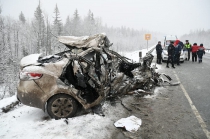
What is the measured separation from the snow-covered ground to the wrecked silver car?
32cm

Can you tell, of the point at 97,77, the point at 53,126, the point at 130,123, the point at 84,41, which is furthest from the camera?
the point at 84,41

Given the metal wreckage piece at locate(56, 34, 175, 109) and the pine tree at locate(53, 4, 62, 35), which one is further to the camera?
the pine tree at locate(53, 4, 62, 35)

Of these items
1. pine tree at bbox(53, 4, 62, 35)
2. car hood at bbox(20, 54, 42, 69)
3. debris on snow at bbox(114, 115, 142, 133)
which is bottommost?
debris on snow at bbox(114, 115, 142, 133)

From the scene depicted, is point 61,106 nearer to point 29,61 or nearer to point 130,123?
point 29,61

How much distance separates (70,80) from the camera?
14.3ft

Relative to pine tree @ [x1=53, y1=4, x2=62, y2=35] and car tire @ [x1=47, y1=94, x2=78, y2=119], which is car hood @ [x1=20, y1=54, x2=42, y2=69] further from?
pine tree @ [x1=53, y1=4, x2=62, y2=35]

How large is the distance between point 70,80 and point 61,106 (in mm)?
703

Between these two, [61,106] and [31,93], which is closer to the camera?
[31,93]

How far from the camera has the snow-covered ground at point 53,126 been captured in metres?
3.41

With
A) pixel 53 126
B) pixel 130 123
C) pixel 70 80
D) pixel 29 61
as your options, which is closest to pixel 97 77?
pixel 70 80

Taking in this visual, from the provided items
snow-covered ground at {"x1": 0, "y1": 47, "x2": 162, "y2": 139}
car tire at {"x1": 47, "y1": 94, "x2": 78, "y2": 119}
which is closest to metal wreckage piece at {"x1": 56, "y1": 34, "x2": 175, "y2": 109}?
car tire at {"x1": 47, "y1": 94, "x2": 78, "y2": 119}

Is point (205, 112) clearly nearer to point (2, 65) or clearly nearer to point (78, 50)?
point (78, 50)

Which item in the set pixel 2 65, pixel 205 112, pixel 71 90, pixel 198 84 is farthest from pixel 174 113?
pixel 2 65

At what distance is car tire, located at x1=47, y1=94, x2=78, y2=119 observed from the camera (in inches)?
159
